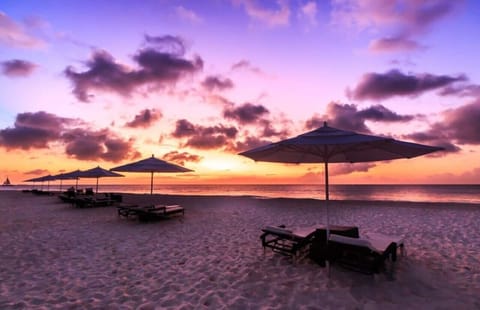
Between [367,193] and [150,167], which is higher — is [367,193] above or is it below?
below

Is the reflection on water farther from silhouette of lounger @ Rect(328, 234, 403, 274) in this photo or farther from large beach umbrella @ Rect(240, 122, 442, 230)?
silhouette of lounger @ Rect(328, 234, 403, 274)

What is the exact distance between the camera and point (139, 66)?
13.5 meters

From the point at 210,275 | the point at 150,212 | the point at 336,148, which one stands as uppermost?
the point at 336,148

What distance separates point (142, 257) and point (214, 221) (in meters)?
4.76

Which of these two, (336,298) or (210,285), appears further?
(210,285)

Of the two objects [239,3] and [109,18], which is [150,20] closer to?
[109,18]

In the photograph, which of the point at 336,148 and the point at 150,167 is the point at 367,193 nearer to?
the point at 150,167

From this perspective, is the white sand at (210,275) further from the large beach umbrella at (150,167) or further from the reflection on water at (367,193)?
the reflection on water at (367,193)

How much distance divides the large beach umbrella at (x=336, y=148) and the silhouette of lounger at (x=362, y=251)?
0.84m

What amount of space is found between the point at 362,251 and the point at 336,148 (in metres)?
1.93

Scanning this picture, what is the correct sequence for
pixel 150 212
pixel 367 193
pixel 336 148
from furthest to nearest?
pixel 367 193 < pixel 150 212 < pixel 336 148

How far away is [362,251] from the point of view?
4.21 metres

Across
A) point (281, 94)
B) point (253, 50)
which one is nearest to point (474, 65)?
point (281, 94)

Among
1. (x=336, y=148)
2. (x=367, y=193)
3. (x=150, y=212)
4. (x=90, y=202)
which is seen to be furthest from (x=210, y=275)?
(x=367, y=193)
